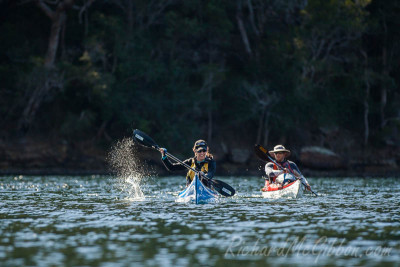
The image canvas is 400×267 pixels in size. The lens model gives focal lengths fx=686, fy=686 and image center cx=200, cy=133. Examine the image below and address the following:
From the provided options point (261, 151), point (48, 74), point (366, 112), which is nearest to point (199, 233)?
point (261, 151)

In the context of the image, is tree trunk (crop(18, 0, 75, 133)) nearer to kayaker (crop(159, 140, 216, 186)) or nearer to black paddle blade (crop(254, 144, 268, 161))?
black paddle blade (crop(254, 144, 268, 161))

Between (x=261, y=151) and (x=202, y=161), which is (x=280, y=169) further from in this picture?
(x=202, y=161)

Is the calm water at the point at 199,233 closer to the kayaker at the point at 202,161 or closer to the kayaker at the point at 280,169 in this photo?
the kayaker at the point at 202,161

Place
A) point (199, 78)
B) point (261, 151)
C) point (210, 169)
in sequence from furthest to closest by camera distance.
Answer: point (199, 78)
point (261, 151)
point (210, 169)

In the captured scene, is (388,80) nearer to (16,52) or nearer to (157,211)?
(16,52)

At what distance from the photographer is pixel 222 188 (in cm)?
2247

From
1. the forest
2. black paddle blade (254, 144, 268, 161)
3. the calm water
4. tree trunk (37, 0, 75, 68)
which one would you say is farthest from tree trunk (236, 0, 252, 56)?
the calm water

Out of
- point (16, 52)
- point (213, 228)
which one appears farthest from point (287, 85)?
point (213, 228)

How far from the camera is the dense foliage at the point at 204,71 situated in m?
50.9

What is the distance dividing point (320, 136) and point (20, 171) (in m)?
24.9

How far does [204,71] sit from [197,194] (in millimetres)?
34639

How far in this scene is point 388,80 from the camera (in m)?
56.0

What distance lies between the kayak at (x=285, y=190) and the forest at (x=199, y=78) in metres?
26.8

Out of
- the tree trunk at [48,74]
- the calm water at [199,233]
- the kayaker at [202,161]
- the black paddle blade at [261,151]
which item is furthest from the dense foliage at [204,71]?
the calm water at [199,233]
